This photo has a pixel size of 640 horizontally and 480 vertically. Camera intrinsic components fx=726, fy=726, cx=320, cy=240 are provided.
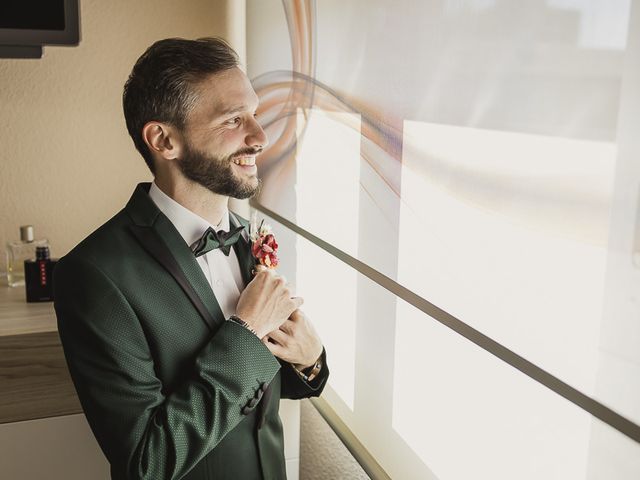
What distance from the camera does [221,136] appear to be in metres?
1.35

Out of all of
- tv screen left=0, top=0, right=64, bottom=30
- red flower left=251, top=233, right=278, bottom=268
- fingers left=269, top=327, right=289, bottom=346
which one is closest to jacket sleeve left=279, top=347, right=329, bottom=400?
fingers left=269, top=327, right=289, bottom=346

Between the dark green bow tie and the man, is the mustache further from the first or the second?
the dark green bow tie

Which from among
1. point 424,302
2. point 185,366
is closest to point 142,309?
point 185,366

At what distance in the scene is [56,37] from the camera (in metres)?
2.35

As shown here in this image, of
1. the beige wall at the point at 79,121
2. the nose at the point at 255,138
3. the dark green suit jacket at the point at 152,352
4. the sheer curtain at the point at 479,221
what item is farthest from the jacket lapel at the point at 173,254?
the beige wall at the point at 79,121

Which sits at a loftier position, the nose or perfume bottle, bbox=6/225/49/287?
the nose

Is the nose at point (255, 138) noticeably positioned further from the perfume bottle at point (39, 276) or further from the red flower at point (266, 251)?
the perfume bottle at point (39, 276)

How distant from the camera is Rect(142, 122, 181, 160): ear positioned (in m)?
1.36

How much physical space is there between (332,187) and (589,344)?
3.48 feet

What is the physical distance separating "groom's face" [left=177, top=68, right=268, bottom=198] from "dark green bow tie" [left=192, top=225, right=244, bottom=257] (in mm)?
77

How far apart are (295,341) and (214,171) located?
1.17ft

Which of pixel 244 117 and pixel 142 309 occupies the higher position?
pixel 244 117

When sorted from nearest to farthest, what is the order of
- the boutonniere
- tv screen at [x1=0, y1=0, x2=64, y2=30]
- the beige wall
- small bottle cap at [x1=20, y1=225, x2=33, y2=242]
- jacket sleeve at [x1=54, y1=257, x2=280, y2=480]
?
1. jacket sleeve at [x1=54, y1=257, x2=280, y2=480]
2. the boutonniere
3. tv screen at [x1=0, y1=0, x2=64, y2=30]
4. small bottle cap at [x1=20, y1=225, x2=33, y2=242]
5. the beige wall

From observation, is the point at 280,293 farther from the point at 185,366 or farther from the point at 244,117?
the point at 244,117
